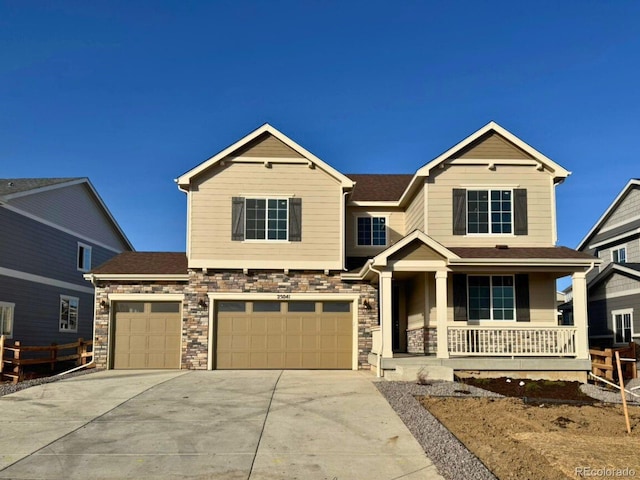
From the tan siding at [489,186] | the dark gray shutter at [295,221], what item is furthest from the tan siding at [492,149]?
the dark gray shutter at [295,221]

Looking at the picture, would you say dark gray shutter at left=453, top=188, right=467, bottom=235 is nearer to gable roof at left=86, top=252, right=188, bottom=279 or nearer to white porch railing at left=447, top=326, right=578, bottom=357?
white porch railing at left=447, top=326, right=578, bottom=357

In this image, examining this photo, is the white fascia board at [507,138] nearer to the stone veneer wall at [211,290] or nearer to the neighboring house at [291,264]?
the neighboring house at [291,264]

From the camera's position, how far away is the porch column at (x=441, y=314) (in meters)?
16.0

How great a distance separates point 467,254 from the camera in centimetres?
1666

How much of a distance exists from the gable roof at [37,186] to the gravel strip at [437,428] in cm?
1460

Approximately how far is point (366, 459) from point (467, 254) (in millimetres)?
9333

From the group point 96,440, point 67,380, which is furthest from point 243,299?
point 96,440

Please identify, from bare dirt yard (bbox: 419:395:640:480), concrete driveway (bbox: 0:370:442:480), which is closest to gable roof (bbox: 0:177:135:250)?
concrete driveway (bbox: 0:370:442:480)

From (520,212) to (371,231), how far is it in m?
5.02

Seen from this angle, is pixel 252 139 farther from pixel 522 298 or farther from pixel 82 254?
pixel 82 254

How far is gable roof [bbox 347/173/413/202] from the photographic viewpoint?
832 inches

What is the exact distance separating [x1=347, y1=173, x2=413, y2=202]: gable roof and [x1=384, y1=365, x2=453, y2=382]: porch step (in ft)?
22.4

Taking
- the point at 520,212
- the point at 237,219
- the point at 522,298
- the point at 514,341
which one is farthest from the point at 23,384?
the point at 520,212

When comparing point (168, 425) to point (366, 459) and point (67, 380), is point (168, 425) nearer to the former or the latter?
point (366, 459)
